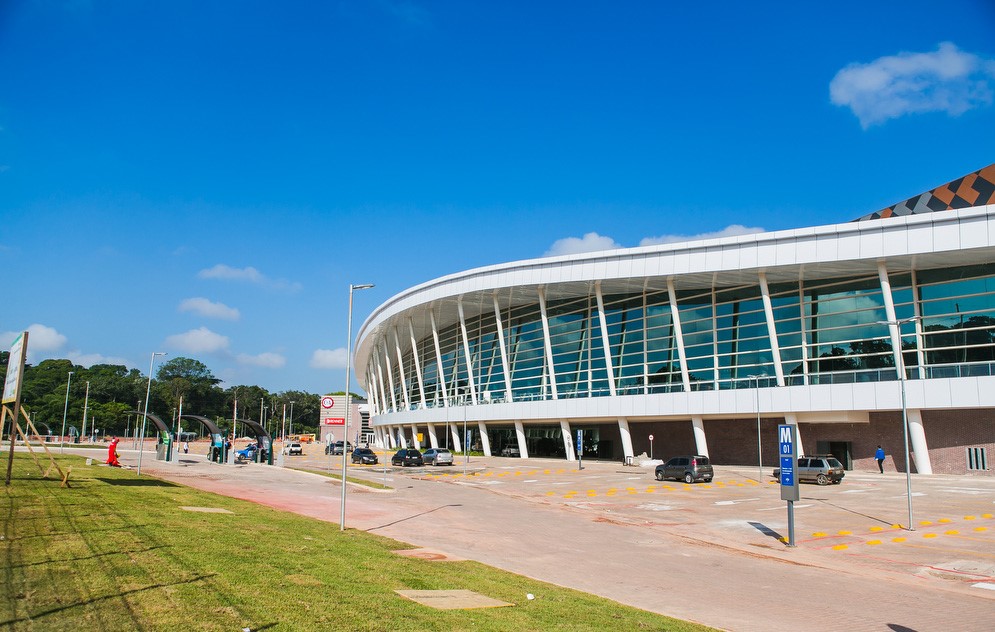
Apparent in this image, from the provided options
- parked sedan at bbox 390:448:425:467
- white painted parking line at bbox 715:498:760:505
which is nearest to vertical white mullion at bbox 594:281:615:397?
parked sedan at bbox 390:448:425:467

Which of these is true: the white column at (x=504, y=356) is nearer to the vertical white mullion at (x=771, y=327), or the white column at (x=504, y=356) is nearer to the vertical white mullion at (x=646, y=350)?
the vertical white mullion at (x=646, y=350)

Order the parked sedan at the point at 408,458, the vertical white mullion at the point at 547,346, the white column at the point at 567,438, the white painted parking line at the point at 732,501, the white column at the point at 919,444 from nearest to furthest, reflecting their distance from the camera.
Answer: the white painted parking line at the point at 732,501 < the white column at the point at 919,444 < the parked sedan at the point at 408,458 < the white column at the point at 567,438 < the vertical white mullion at the point at 547,346

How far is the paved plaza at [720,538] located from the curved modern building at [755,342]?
6.63m

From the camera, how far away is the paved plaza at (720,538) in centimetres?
1334

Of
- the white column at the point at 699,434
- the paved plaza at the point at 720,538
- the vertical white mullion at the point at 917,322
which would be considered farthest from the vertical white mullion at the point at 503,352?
the vertical white mullion at the point at 917,322

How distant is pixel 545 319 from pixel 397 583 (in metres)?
51.5

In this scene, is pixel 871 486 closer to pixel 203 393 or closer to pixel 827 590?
pixel 827 590

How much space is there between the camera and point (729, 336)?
5569cm

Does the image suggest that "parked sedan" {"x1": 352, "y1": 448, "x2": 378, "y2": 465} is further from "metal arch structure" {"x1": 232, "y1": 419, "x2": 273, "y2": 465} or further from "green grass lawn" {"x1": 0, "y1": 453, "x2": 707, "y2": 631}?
"green grass lawn" {"x1": 0, "y1": 453, "x2": 707, "y2": 631}

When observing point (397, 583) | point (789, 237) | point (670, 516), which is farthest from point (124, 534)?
point (789, 237)

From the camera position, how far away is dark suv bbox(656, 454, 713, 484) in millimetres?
40438

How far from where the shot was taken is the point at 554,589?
13.0 metres

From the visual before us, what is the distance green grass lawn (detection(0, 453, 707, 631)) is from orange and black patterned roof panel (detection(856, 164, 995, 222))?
56.5 metres

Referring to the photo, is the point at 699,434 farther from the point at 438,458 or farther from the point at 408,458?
the point at 408,458
